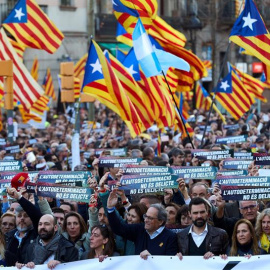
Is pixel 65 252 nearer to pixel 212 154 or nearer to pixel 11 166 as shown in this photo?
pixel 11 166

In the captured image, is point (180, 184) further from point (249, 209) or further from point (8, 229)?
point (8, 229)

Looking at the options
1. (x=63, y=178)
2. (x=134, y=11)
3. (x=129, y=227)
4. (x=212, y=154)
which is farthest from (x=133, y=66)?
(x=129, y=227)

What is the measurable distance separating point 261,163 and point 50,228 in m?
3.54

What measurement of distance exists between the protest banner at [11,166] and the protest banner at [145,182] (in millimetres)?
2848

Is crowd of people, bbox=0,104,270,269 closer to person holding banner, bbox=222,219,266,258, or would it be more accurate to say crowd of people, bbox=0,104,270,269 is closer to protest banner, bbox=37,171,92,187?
person holding banner, bbox=222,219,266,258

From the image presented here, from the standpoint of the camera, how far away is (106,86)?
16188 millimetres

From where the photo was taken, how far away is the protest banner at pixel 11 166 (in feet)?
40.0

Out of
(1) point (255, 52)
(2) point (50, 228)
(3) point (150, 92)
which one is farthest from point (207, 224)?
(3) point (150, 92)

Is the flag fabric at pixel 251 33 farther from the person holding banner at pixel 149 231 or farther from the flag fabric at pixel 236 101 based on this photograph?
the flag fabric at pixel 236 101

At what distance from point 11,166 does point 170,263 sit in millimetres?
4322

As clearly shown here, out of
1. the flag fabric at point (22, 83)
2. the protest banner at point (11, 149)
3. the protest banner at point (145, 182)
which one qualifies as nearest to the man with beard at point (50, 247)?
the protest banner at point (145, 182)

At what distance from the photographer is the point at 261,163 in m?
11.8

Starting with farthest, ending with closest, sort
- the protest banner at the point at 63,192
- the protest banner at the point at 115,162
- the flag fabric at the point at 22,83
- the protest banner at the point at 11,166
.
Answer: the flag fabric at the point at 22,83, the protest banner at the point at 11,166, the protest banner at the point at 115,162, the protest banner at the point at 63,192

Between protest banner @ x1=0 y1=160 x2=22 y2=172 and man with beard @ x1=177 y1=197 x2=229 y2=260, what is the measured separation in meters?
3.86
